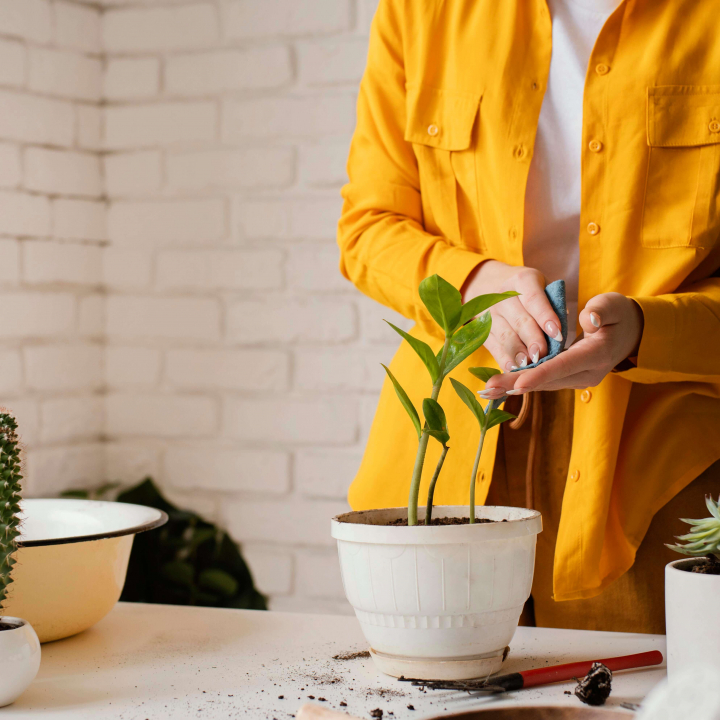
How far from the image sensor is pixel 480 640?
0.64 metres

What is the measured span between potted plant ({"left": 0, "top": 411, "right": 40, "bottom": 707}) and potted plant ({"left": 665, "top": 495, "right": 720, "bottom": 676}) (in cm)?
45

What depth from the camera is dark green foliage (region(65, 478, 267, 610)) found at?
5.53 feet

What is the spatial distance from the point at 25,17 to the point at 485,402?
1.24 metres

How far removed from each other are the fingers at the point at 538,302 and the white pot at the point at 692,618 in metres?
0.24

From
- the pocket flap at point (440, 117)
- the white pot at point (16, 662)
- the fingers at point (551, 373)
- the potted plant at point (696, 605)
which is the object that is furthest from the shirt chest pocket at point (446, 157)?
the white pot at point (16, 662)

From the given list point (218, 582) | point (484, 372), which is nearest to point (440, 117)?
point (484, 372)

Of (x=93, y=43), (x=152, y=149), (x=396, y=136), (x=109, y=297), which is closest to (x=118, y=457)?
(x=109, y=297)

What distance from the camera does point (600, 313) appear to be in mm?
751

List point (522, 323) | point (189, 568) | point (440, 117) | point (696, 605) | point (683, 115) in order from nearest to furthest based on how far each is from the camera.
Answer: point (696, 605), point (522, 323), point (683, 115), point (440, 117), point (189, 568)

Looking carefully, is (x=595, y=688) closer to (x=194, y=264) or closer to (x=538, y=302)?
(x=538, y=302)

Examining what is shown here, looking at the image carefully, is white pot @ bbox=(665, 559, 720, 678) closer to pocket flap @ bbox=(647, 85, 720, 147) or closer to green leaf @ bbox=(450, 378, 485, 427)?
green leaf @ bbox=(450, 378, 485, 427)

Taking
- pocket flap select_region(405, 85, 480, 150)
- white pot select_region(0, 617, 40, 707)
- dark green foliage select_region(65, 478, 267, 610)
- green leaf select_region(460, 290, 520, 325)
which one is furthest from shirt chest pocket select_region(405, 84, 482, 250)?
dark green foliage select_region(65, 478, 267, 610)

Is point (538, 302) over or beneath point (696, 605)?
over

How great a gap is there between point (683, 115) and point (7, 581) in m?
0.76
